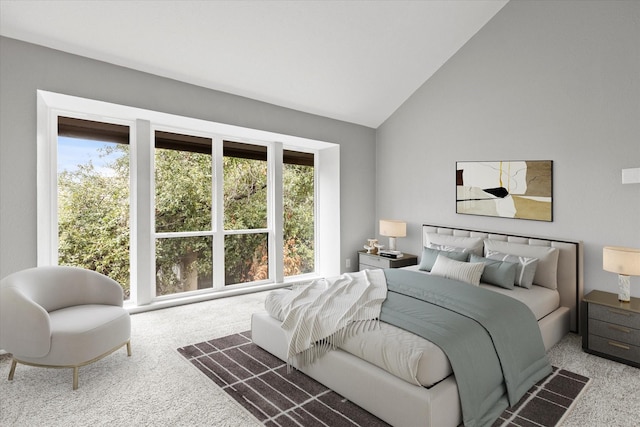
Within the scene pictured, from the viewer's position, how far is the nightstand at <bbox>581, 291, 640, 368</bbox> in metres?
2.78

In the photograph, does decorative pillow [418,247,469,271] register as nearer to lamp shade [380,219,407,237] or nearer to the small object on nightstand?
lamp shade [380,219,407,237]

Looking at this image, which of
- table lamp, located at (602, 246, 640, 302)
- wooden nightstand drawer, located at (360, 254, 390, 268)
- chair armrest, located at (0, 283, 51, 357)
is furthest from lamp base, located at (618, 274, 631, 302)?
chair armrest, located at (0, 283, 51, 357)

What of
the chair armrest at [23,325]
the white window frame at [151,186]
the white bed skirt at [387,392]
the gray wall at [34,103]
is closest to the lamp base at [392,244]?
the white window frame at [151,186]

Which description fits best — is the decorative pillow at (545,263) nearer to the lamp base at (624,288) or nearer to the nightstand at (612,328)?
the nightstand at (612,328)

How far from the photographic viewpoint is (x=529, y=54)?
152 inches

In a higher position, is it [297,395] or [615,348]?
[615,348]

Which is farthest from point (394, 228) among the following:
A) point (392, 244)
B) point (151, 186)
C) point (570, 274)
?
point (151, 186)

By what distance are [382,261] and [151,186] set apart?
127 inches

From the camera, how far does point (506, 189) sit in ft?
13.4

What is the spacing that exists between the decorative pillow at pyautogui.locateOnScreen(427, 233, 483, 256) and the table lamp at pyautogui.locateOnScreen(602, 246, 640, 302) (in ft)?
4.00

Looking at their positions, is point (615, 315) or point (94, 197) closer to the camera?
point (615, 315)

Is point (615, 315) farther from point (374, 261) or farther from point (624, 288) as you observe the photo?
point (374, 261)

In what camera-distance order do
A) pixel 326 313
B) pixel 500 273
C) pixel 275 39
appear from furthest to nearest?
1. pixel 275 39
2. pixel 500 273
3. pixel 326 313

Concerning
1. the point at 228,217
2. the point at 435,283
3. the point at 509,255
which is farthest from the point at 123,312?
the point at 509,255
